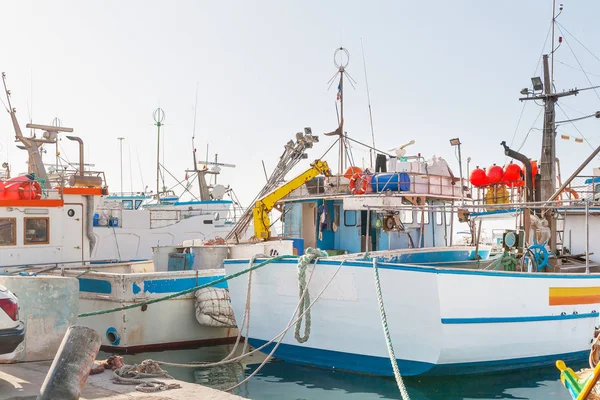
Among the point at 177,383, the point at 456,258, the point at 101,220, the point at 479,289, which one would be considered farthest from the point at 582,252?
the point at 101,220

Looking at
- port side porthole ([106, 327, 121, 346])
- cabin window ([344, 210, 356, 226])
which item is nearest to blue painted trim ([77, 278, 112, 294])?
port side porthole ([106, 327, 121, 346])

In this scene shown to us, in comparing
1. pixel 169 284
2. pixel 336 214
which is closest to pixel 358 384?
pixel 169 284

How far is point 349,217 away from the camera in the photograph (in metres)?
15.2

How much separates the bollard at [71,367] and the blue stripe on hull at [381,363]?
4707 mm

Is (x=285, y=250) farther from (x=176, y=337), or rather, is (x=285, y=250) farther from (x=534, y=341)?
(x=534, y=341)

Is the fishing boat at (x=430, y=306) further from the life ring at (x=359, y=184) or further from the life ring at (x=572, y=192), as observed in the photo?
the life ring at (x=359, y=184)

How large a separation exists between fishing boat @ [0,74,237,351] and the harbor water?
5.70ft

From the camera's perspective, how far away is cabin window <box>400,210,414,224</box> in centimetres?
1460

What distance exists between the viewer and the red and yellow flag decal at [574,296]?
33.9 ft

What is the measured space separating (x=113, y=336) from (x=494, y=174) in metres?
11.3

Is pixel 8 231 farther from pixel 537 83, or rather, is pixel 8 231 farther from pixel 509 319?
pixel 537 83

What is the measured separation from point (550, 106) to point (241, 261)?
9330 millimetres

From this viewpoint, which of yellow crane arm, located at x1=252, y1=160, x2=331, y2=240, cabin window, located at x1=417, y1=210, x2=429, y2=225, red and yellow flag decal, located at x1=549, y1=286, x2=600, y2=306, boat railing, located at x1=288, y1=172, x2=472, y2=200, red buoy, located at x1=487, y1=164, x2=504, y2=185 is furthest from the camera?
red buoy, located at x1=487, y1=164, x2=504, y2=185

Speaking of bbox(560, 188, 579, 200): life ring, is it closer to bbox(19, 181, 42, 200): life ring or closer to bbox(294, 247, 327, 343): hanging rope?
bbox(294, 247, 327, 343): hanging rope
